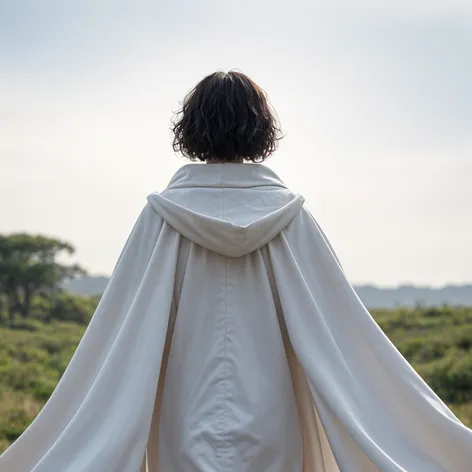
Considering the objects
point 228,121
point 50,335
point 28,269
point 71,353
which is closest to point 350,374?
point 228,121

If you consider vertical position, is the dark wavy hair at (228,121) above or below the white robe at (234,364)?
above

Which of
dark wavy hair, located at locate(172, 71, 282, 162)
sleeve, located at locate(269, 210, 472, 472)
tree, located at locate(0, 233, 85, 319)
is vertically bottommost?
sleeve, located at locate(269, 210, 472, 472)

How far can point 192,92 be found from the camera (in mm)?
3336

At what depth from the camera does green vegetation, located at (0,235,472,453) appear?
38.3 ft

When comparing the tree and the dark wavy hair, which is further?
the tree

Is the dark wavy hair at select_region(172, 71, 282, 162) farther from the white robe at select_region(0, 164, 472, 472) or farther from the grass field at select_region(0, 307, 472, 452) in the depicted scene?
the grass field at select_region(0, 307, 472, 452)

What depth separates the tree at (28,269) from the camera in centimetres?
2225

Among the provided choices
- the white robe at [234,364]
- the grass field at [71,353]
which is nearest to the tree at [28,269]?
the grass field at [71,353]

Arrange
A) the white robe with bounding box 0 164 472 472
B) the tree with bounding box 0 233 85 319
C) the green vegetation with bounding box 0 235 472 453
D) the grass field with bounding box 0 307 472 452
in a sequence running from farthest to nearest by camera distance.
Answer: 1. the tree with bounding box 0 233 85 319
2. the green vegetation with bounding box 0 235 472 453
3. the grass field with bounding box 0 307 472 452
4. the white robe with bounding box 0 164 472 472

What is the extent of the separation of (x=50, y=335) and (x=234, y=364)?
14.5 metres

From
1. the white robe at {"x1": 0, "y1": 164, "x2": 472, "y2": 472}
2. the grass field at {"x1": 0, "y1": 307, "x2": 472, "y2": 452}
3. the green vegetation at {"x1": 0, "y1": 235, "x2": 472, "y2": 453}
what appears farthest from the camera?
the green vegetation at {"x1": 0, "y1": 235, "x2": 472, "y2": 453}

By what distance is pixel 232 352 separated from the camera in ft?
10.5

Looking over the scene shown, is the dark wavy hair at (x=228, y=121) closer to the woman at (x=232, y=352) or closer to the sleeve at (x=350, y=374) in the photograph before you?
the woman at (x=232, y=352)

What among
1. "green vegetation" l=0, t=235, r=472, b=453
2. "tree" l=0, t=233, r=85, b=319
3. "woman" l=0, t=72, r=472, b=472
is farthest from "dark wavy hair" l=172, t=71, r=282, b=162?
"tree" l=0, t=233, r=85, b=319
